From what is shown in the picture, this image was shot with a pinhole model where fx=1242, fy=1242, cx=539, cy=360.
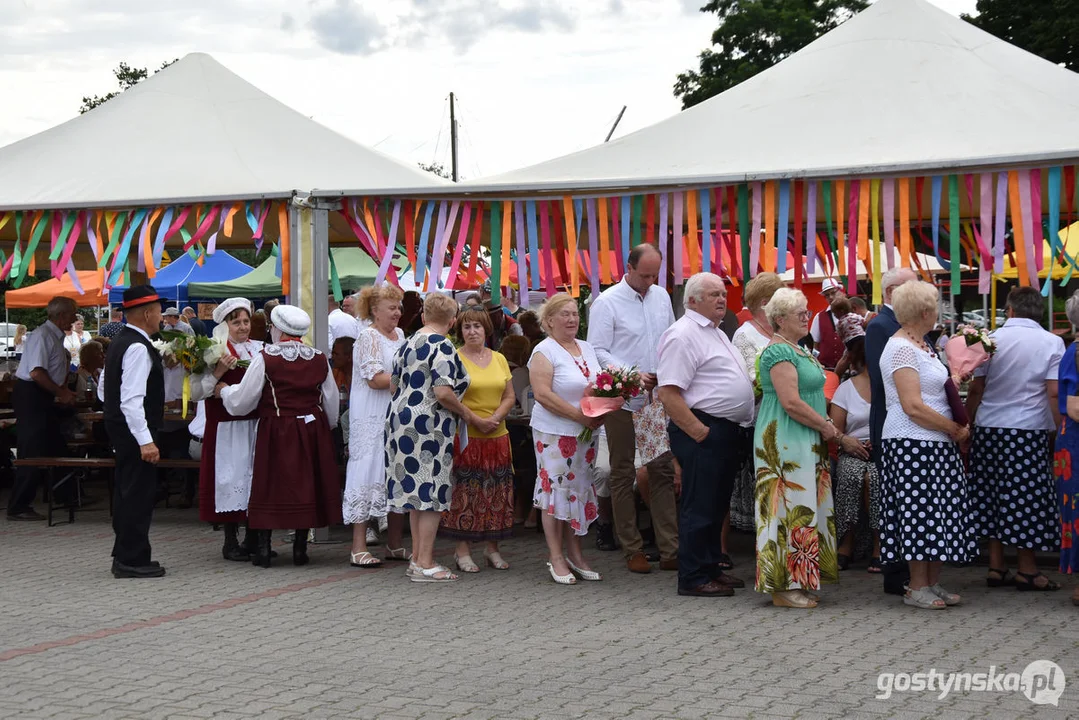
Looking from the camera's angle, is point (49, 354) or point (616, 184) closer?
point (616, 184)

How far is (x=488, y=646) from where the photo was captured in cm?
602

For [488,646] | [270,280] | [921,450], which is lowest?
[488,646]

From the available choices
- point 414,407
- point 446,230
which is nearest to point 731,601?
point 414,407

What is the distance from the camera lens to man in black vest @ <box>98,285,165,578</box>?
775 cm

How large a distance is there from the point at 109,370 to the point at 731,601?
411cm

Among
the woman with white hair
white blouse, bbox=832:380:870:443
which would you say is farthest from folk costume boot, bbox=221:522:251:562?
the woman with white hair

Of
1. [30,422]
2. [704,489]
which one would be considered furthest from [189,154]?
[704,489]

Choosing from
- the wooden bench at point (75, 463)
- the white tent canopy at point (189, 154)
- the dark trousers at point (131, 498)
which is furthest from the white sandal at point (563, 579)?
the wooden bench at point (75, 463)

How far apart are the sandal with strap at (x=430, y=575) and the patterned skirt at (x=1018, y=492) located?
10.4ft

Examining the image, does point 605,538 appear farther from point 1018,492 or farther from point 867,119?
point 867,119

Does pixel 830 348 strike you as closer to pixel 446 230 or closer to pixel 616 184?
pixel 616 184

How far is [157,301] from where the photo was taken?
798 centimetres

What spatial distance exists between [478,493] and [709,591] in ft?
5.30

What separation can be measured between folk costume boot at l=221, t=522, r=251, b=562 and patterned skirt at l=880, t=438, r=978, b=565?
449 centimetres
